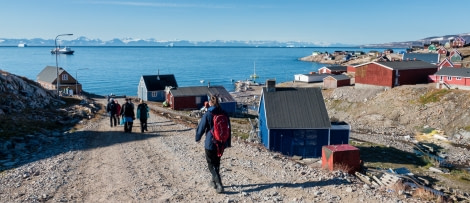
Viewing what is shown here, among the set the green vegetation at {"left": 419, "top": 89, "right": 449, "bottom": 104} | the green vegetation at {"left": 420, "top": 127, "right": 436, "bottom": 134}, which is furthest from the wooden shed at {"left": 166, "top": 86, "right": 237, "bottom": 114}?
the green vegetation at {"left": 419, "top": 89, "right": 449, "bottom": 104}

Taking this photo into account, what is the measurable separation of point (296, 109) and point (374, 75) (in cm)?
3391

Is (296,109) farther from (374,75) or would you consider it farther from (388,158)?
(374,75)

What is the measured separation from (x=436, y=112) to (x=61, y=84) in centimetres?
5602

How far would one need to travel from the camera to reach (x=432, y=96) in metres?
45.4

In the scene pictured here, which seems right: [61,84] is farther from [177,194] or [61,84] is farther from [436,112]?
[177,194]

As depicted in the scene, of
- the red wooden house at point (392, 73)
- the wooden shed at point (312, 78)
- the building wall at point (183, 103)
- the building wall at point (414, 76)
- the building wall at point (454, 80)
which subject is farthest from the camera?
the wooden shed at point (312, 78)

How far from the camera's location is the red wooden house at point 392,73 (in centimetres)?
5291

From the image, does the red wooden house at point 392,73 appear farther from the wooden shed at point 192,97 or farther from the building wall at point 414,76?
the wooden shed at point 192,97

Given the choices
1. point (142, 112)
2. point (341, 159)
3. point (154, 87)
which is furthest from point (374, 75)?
point (341, 159)

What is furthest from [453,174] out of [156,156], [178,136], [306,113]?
[156,156]

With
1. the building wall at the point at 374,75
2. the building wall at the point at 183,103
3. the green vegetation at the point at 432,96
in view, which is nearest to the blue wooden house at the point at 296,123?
the green vegetation at the point at 432,96

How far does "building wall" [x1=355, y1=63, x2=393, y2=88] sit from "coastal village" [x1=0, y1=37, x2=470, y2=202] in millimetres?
142

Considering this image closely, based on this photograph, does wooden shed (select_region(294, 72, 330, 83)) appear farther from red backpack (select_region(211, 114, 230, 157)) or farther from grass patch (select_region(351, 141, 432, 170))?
red backpack (select_region(211, 114, 230, 157))

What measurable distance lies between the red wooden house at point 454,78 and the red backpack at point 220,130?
151ft
